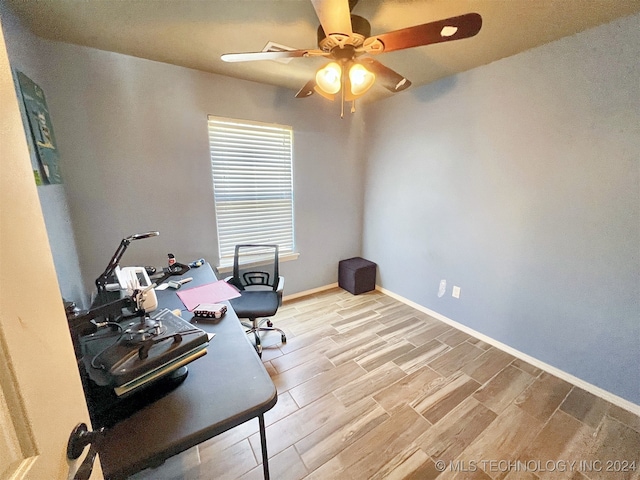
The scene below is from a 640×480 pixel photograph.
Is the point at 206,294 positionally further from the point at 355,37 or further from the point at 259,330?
the point at 355,37

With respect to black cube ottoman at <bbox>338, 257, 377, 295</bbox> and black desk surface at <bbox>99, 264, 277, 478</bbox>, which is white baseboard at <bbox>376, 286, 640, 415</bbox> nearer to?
black cube ottoman at <bbox>338, 257, 377, 295</bbox>

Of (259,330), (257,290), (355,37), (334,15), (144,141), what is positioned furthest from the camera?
(257,290)

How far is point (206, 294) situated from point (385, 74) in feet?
5.96

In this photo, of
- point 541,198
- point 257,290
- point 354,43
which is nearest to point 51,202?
point 257,290

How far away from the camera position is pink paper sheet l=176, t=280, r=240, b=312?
1.49 meters

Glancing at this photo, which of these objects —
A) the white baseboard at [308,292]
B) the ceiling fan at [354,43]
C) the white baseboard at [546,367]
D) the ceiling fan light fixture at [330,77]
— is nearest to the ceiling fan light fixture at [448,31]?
the ceiling fan at [354,43]

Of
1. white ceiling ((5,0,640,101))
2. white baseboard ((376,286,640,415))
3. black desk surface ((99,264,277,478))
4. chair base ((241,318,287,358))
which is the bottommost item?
white baseboard ((376,286,640,415))

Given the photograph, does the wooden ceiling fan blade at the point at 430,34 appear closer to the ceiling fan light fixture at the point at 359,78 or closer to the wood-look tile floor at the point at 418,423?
the ceiling fan light fixture at the point at 359,78

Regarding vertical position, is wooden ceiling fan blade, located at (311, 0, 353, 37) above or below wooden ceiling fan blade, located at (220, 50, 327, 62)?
above

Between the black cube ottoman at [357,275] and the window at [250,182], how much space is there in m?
0.92

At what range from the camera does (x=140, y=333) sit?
2.87ft

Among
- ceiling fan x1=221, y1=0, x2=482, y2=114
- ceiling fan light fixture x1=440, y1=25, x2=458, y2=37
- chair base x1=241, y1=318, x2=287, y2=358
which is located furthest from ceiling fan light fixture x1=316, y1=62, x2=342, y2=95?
chair base x1=241, y1=318, x2=287, y2=358

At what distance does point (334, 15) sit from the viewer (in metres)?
1.12

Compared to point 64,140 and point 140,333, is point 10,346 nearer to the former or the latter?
point 140,333
